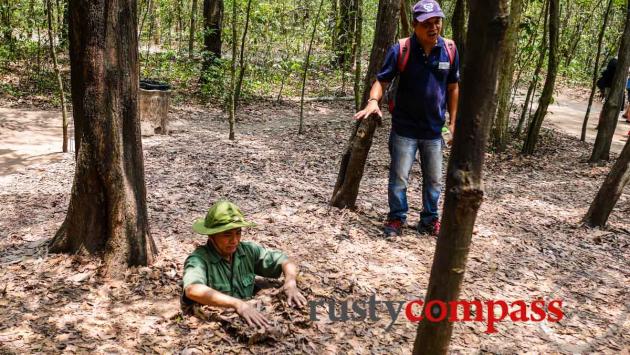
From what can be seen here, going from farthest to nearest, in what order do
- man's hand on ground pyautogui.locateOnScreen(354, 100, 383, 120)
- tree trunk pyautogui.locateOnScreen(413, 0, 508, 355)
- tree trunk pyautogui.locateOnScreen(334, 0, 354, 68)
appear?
tree trunk pyautogui.locateOnScreen(334, 0, 354, 68)
man's hand on ground pyautogui.locateOnScreen(354, 100, 383, 120)
tree trunk pyautogui.locateOnScreen(413, 0, 508, 355)

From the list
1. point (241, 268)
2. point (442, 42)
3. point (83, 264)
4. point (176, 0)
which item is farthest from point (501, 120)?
point (176, 0)

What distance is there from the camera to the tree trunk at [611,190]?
5734mm

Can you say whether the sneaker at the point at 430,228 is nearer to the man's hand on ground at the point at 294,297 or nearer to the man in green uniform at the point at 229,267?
the man in green uniform at the point at 229,267

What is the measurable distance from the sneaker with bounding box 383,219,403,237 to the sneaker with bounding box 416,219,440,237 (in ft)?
0.75

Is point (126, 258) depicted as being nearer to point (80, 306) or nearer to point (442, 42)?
point (80, 306)

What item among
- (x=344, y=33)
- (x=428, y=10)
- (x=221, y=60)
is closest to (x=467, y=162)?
(x=428, y=10)

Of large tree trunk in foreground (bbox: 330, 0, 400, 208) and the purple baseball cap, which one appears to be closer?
the purple baseball cap

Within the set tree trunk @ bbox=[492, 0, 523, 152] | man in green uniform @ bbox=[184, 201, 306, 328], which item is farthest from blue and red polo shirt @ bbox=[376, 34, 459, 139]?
tree trunk @ bbox=[492, 0, 523, 152]

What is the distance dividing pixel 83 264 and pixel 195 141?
5941 mm

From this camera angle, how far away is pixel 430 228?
212 inches

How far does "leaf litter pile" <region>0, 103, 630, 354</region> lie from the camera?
349cm

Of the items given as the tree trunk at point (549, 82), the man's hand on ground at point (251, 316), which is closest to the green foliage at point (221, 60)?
the tree trunk at point (549, 82)

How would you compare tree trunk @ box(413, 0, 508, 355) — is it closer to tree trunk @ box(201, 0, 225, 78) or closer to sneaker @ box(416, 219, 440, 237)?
sneaker @ box(416, 219, 440, 237)

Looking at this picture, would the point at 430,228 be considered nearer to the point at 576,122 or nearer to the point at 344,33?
the point at 576,122
